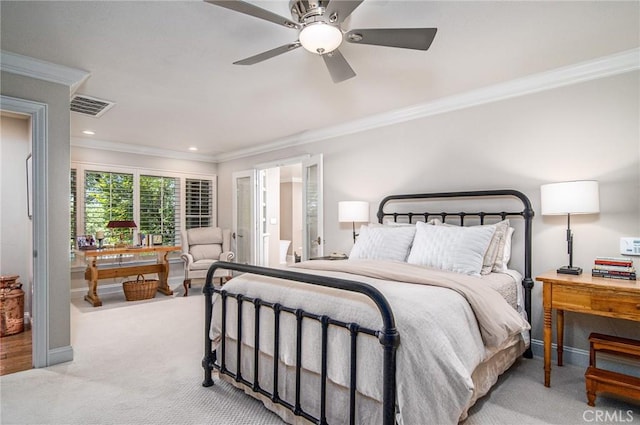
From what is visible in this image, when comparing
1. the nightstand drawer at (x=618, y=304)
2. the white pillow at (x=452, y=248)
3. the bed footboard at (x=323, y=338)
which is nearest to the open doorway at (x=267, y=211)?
the white pillow at (x=452, y=248)

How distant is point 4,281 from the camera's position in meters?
3.66

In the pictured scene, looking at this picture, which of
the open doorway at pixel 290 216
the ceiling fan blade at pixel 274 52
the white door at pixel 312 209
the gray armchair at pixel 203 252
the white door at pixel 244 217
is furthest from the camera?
the open doorway at pixel 290 216

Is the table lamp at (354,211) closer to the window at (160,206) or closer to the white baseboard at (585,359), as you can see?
the white baseboard at (585,359)

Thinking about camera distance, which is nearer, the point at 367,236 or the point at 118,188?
the point at 367,236

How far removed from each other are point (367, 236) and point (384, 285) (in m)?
1.46

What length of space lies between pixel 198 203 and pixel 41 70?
4044 millimetres

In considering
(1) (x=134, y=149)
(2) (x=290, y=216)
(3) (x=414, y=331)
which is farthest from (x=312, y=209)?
(2) (x=290, y=216)

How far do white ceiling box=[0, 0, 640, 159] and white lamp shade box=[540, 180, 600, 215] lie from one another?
1.02 metres

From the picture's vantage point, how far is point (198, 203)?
22.0ft

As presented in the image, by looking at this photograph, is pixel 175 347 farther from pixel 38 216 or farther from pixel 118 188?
pixel 118 188

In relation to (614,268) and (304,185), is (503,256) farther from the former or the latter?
(304,185)

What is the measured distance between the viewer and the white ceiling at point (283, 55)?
82.7 inches

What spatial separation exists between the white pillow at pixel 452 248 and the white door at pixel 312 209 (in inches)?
78.8

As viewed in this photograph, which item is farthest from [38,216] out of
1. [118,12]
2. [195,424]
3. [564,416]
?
[564,416]
